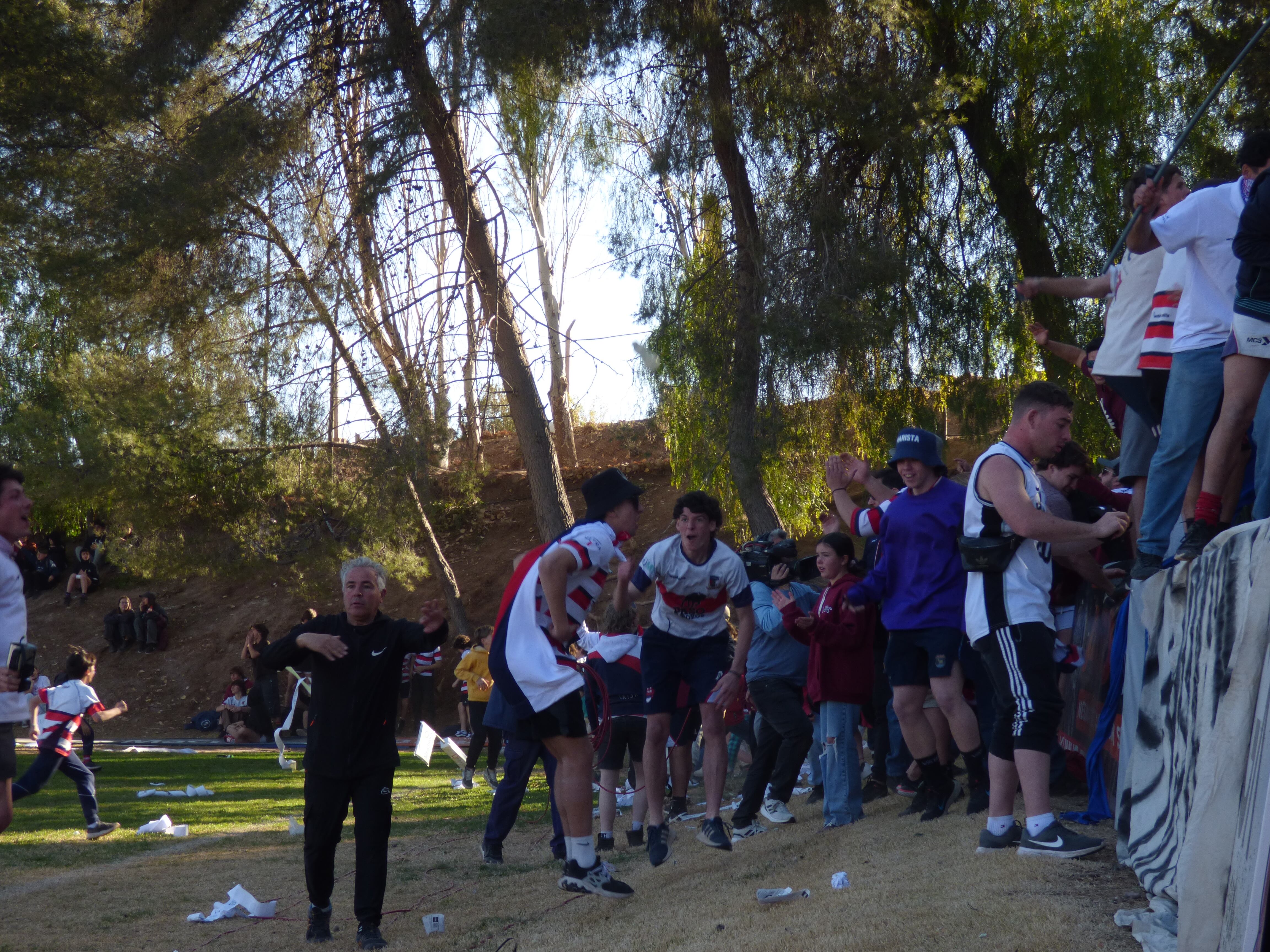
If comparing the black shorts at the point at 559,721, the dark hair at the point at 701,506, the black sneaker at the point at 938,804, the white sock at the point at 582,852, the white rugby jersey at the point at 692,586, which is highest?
the dark hair at the point at 701,506

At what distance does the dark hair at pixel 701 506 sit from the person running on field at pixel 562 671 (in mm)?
1045

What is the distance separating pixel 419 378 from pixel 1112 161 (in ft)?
27.8

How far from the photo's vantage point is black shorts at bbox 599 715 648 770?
780 cm

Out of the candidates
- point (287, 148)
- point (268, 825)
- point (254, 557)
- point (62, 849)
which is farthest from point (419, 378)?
point (254, 557)

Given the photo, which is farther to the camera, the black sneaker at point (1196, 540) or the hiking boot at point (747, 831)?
the hiking boot at point (747, 831)

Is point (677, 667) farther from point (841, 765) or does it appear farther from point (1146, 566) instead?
point (1146, 566)

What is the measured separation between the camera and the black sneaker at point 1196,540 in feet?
13.3

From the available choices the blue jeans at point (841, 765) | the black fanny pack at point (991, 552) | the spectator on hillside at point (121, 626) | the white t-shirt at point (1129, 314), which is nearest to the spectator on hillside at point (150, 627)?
the spectator on hillside at point (121, 626)

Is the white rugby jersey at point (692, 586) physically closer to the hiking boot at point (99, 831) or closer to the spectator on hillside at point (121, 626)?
the hiking boot at point (99, 831)

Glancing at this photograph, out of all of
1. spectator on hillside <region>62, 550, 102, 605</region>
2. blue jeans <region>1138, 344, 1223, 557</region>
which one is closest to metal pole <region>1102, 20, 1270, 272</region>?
blue jeans <region>1138, 344, 1223, 557</region>

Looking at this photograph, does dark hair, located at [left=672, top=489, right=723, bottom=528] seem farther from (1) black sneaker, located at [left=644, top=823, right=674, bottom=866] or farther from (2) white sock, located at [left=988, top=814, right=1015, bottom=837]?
(2) white sock, located at [left=988, top=814, right=1015, bottom=837]

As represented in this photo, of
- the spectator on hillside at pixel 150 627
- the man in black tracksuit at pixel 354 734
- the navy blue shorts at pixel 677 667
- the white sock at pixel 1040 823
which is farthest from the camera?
the spectator on hillside at pixel 150 627

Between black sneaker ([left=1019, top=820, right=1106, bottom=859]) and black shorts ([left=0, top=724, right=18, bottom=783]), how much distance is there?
4.13 m

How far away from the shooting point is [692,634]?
6.59 meters
